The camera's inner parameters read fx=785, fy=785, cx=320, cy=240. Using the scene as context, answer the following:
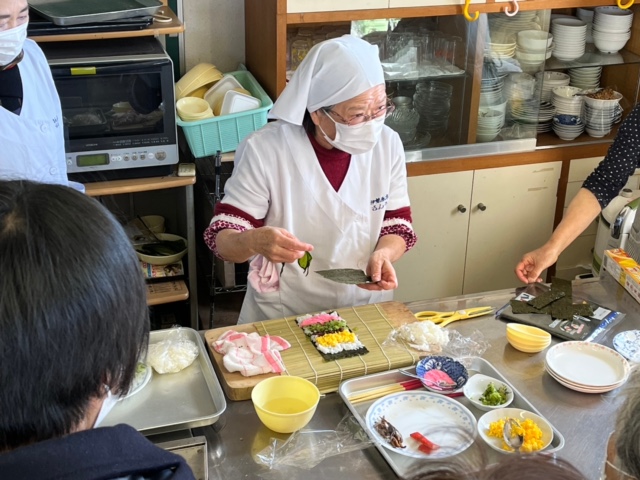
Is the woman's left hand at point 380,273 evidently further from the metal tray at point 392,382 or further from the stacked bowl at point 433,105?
the stacked bowl at point 433,105

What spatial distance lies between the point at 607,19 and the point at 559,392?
86.0 inches

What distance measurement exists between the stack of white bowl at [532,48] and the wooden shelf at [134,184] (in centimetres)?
145

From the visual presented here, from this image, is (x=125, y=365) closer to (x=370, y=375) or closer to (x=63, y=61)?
(x=370, y=375)

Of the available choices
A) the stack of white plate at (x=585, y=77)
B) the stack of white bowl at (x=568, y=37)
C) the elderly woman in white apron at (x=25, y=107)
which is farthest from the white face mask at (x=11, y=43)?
the stack of white plate at (x=585, y=77)

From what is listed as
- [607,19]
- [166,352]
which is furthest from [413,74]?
[166,352]

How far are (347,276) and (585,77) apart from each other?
6.72ft

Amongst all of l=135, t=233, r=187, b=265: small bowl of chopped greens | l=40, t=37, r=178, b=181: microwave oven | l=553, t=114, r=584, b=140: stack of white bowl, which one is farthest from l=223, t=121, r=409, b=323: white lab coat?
l=553, t=114, r=584, b=140: stack of white bowl

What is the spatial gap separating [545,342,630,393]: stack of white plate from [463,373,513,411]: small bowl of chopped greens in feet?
0.44

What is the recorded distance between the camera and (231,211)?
194 cm

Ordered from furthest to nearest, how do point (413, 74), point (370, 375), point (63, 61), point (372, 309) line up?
point (413, 74)
point (63, 61)
point (372, 309)
point (370, 375)

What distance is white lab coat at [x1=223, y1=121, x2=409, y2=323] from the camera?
6.49ft

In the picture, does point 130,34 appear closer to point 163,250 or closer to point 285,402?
point 163,250

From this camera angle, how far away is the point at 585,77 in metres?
3.43

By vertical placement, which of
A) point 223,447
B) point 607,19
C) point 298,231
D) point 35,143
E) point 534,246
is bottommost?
point 534,246
